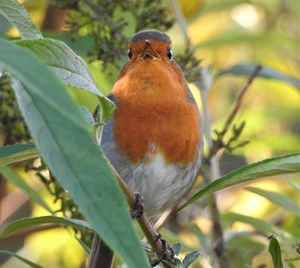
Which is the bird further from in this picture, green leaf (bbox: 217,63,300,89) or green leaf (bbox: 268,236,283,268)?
green leaf (bbox: 268,236,283,268)

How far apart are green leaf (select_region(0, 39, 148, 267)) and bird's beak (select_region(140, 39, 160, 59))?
6.00ft

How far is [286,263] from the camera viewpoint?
208cm

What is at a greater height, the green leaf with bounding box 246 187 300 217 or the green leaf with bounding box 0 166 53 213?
the green leaf with bounding box 0 166 53 213

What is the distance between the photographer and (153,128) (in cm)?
292

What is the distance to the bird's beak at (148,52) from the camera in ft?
10.2

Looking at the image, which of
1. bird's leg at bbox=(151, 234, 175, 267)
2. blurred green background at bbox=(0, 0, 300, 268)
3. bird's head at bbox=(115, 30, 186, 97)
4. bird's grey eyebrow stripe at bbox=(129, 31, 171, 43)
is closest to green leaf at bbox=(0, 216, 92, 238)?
bird's leg at bbox=(151, 234, 175, 267)

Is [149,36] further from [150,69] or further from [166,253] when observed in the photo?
[166,253]

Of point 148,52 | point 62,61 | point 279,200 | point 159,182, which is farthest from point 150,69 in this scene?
point 62,61

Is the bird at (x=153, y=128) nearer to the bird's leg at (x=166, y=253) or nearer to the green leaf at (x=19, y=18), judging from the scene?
the bird's leg at (x=166, y=253)

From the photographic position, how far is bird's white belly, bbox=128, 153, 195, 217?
2.94m

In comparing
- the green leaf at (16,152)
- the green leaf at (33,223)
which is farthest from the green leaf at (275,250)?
the green leaf at (16,152)

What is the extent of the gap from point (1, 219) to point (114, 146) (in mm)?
713

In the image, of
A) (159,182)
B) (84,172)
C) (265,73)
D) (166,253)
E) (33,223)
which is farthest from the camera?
(265,73)

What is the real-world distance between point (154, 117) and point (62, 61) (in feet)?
4.88
